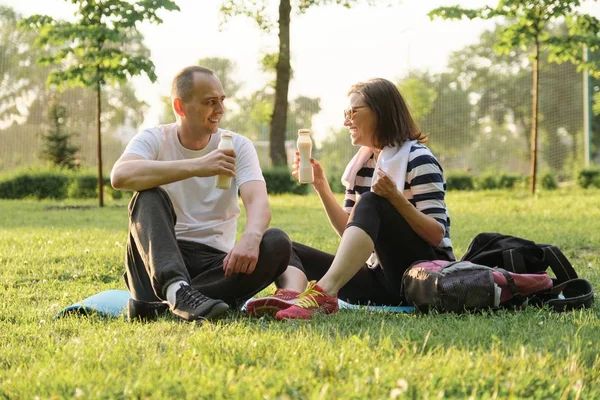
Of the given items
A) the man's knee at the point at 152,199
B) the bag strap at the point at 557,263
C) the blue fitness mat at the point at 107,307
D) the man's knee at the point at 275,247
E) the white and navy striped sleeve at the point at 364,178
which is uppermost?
the white and navy striped sleeve at the point at 364,178

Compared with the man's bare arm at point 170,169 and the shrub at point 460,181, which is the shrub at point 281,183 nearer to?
the shrub at point 460,181

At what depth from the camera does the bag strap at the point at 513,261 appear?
388 cm

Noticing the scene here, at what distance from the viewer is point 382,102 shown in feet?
13.1

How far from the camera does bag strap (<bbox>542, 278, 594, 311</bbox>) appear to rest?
3.74 metres

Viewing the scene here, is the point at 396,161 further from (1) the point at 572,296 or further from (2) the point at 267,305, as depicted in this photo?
(1) the point at 572,296

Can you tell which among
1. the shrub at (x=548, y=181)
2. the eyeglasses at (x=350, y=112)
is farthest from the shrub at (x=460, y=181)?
the eyeglasses at (x=350, y=112)

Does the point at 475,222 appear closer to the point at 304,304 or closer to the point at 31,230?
the point at 31,230

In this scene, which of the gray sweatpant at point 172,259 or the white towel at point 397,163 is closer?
the gray sweatpant at point 172,259

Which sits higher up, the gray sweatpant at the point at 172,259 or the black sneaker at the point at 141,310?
the gray sweatpant at the point at 172,259

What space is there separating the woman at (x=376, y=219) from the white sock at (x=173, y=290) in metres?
0.32

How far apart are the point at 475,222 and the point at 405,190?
17.7ft

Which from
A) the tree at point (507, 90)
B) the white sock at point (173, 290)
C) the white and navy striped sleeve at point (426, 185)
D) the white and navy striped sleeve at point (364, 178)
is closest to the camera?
the white sock at point (173, 290)

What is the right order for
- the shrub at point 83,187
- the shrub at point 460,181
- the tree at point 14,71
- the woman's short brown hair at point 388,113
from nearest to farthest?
1. the woman's short brown hair at point 388,113
2. the shrub at point 83,187
3. the shrub at point 460,181
4. the tree at point 14,71

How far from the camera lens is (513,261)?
12.7 ft
